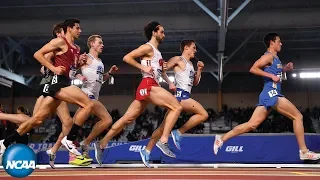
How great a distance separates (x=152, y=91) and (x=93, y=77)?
144 cm

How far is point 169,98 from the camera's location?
453cm

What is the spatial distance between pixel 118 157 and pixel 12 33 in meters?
6.76

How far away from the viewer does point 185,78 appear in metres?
5.72

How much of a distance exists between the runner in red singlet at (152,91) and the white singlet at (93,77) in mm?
819

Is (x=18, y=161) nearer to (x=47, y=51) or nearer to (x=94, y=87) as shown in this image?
(x=47, y=51)

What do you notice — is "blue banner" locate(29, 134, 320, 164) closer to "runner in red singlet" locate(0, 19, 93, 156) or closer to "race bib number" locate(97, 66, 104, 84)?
"race bib number" locate(97, 66, 104, 84)

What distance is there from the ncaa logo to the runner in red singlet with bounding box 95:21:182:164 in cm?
249

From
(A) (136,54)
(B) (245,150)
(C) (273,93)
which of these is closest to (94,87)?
(A) (136,54)

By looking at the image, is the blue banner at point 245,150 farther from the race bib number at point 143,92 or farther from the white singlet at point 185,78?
the race bib number at point 143,92

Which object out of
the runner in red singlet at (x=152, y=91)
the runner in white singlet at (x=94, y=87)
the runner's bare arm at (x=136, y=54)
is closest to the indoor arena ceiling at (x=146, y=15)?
the runner in white singlet at (x=94, y=87)

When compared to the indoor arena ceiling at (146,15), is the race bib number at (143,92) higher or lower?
lower

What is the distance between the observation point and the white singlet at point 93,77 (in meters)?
5.61

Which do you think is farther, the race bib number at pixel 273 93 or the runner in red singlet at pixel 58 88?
the race bib number at pixel 273 93

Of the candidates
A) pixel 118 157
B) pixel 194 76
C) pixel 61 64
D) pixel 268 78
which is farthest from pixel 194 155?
pixel 61 64
